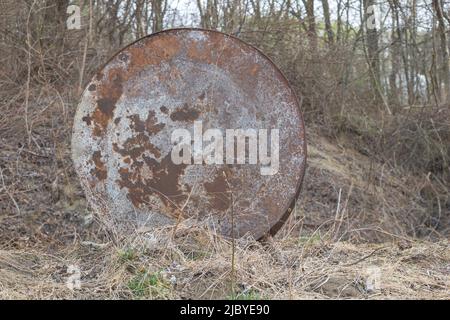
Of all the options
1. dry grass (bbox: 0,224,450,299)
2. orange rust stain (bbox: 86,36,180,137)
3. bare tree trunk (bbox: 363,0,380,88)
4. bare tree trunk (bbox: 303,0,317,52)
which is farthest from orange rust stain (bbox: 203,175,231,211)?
bare tree trunk (bbox: 363,0,380,88)

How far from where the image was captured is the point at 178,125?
16.6ft

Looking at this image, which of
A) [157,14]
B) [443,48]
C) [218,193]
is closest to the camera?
[218,193]

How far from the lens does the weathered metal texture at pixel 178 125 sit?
5.00 metres

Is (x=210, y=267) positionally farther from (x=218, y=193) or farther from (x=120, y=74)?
(x=120, y=74)

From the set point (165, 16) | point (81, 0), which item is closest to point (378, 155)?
point (165, 16)

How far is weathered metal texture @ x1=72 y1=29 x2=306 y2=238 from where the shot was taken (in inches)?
197

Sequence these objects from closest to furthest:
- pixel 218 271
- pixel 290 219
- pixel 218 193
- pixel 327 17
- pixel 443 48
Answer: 1. pixel 218 271
2. pixel 218 193
3. pixel 290 219
4. pixel 443 48
5. pixel 327 17

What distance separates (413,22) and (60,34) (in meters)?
5.97

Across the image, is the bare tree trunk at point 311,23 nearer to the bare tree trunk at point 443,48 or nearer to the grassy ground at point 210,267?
the bare tree trunk at point 443,48

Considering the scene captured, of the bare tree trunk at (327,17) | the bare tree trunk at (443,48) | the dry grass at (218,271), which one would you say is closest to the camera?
the dry grass at (218,271)

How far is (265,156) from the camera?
5008 millimetres

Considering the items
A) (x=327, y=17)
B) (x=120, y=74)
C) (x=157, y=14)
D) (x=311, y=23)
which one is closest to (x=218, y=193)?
(x=120, y=74)

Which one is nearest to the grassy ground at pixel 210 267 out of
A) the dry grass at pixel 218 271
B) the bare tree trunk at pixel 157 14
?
the dry grass at pixel 218 271

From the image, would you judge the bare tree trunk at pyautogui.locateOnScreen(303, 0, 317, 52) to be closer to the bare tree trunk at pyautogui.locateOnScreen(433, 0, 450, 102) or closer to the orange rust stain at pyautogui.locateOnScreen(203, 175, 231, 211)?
the bare tree trunk at pyautogui.locateOnScreen(433, 0, 450, 102)
